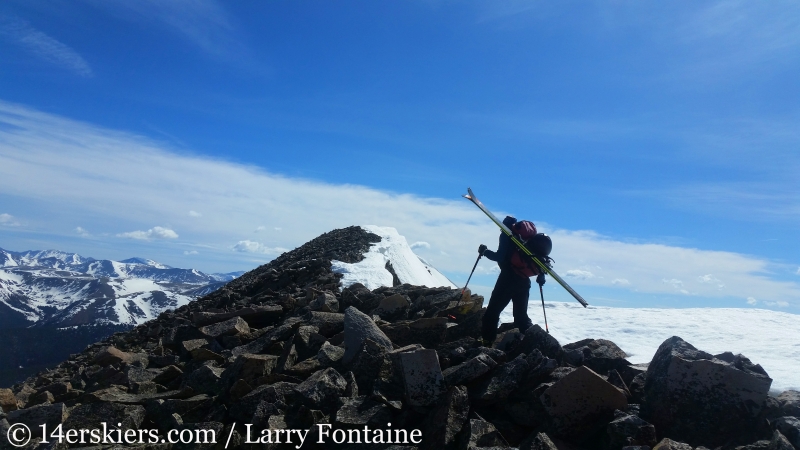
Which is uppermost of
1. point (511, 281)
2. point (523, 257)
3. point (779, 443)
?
point (523, 257)

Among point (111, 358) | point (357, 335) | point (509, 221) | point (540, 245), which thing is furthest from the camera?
point (111, 358)

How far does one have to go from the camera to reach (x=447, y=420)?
5.68 m

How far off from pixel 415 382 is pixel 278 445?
1816 millimetres

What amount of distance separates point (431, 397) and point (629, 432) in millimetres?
2291

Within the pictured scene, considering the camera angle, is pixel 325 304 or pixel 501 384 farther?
pixel 325 304

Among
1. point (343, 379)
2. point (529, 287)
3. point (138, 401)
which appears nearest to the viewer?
point (343, 379)

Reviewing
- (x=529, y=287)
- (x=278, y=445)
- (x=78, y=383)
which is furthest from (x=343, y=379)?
(x=78, y=383)

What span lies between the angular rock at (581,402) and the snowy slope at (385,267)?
10.3 meters

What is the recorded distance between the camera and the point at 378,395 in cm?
635

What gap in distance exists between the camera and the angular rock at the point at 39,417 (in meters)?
6.74

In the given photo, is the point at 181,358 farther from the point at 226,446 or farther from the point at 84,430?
the point at 226,446

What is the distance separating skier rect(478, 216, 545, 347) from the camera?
891cm

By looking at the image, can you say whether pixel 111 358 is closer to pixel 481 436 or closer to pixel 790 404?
pixel 481 436

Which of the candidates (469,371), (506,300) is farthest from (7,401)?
(506,300)
